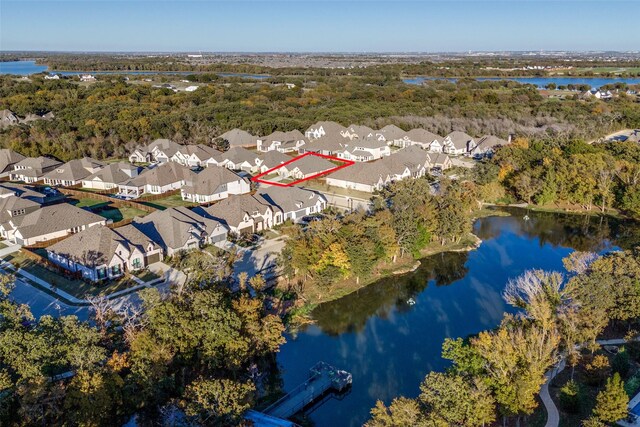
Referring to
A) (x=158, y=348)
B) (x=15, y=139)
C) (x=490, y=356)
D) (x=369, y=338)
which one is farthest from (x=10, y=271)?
(x=15, y=139)

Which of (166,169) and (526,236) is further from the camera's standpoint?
(166,169)

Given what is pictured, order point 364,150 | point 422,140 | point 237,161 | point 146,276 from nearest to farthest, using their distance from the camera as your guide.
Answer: point 146,276
point 237,161
point 364,150
point 422,140

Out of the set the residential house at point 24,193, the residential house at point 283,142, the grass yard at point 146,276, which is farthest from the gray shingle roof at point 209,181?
the residential house at point 283,142

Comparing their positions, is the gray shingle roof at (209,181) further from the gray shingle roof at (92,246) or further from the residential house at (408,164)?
the residential house at (408,164)

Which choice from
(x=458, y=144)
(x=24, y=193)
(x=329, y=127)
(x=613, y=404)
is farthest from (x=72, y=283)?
(x=458, y=144)

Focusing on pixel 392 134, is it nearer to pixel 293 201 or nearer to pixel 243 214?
pixel 293 201

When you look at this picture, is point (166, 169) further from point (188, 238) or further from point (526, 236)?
point (526, 236)

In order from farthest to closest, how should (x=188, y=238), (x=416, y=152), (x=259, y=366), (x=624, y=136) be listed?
(x=624, y=136)
(x=416, y=152)
(x=188, y=238)
(x=259, y=366)
